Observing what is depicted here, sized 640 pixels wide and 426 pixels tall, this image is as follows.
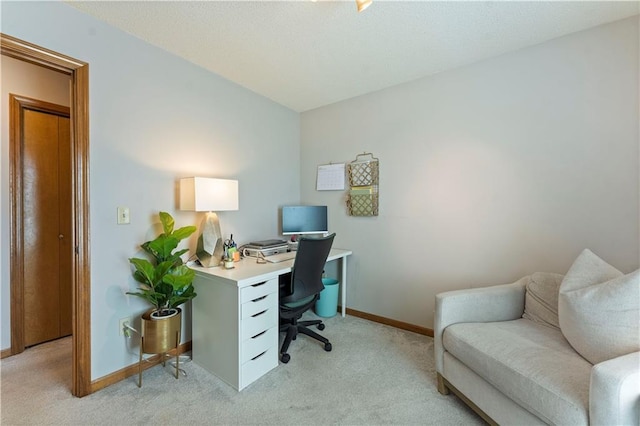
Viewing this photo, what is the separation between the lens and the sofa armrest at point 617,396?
97 cm

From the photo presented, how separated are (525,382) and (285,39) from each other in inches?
92.8

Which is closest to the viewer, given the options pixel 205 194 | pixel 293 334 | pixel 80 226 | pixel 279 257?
pixel 80 226

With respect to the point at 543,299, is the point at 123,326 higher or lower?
lower

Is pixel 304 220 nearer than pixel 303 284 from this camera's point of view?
No

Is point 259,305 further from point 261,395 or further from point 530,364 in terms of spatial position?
point 530,364

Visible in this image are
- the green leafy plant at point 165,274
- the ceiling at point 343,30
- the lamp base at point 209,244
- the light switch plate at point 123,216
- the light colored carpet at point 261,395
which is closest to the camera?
the light colored carpet at point 261,395

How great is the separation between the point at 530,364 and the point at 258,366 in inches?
61.2

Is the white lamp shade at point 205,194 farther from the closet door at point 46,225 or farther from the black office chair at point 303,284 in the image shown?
the closet door at point 46,225

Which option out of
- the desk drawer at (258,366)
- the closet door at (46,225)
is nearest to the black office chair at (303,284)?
the desk drawer at (258,366)

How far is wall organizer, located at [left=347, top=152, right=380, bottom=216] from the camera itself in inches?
110

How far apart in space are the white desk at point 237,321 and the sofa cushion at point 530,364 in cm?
117

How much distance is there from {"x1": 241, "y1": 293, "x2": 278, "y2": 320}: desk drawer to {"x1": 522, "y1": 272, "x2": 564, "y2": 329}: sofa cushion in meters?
1.68

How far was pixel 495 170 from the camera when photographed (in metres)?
2.18

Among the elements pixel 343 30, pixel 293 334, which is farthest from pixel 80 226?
pixel 343 30
